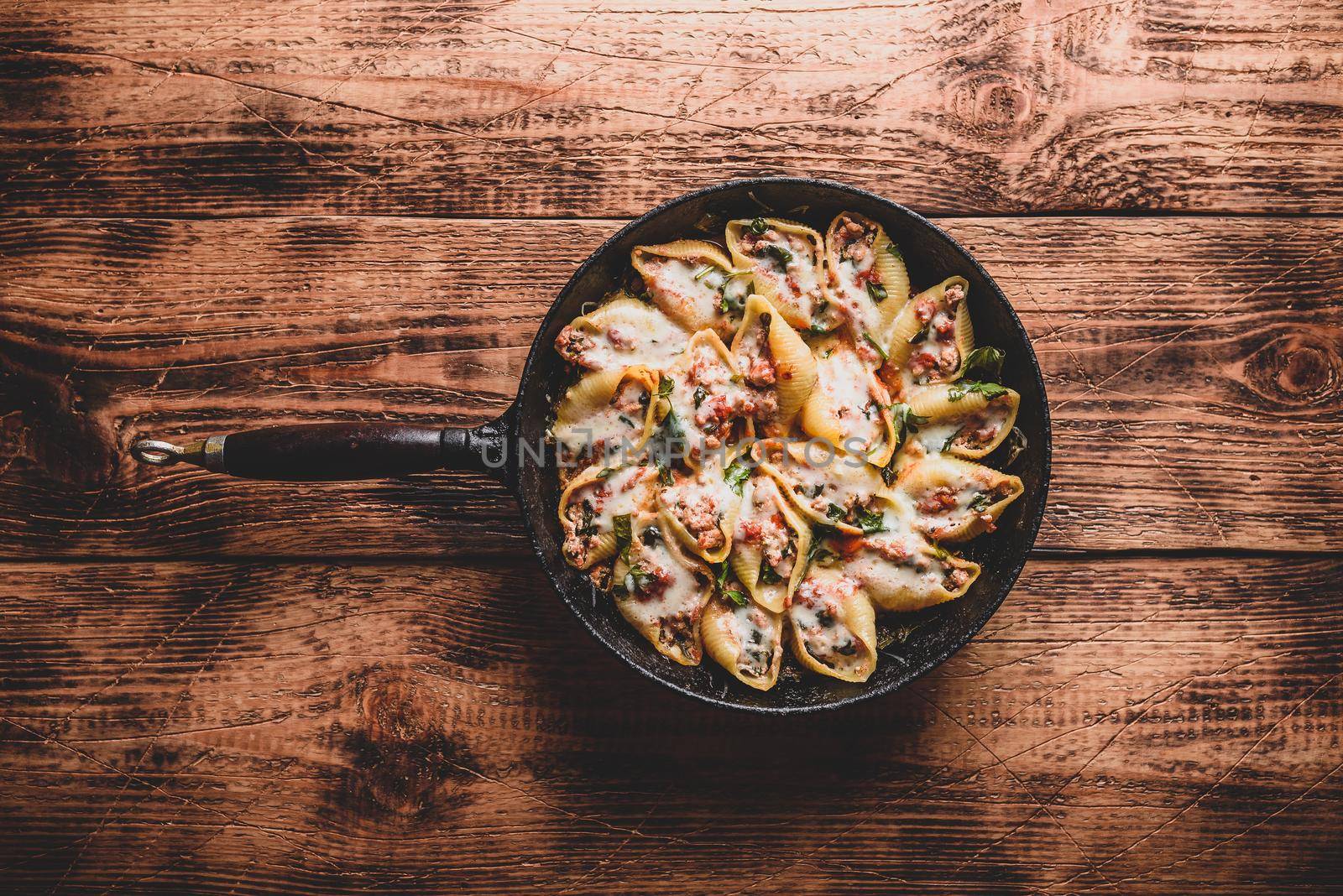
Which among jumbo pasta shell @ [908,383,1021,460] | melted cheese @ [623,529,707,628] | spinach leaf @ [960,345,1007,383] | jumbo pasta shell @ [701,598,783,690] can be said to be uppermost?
spinach leaf @ [960,345,1007,383]

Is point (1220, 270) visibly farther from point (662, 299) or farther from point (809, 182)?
point (662, 299)

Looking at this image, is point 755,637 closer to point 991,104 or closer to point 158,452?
point 158,452

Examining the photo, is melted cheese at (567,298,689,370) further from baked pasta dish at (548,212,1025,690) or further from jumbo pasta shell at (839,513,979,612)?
jumbo pasta shell at (839,513,979,612)

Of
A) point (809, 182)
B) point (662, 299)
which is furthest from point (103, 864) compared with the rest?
point (809, 182)

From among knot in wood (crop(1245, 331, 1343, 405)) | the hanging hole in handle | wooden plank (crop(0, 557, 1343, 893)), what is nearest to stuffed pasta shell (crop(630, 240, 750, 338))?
wooden plank (crop(0, 557, 1343, 893))

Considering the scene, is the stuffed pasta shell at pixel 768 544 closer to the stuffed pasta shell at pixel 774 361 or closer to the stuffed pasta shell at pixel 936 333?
the stuffed pasta shell at pixel 774 361

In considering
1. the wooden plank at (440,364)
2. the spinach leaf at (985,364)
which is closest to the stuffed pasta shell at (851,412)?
the spinach leaf at (985,364)

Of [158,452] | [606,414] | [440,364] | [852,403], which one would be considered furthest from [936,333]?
[158,452]
